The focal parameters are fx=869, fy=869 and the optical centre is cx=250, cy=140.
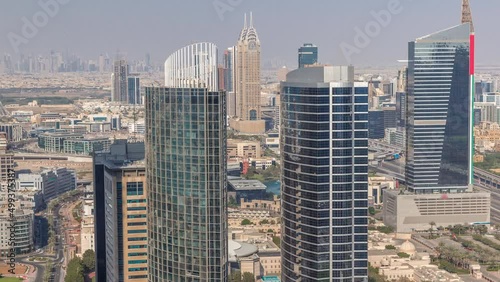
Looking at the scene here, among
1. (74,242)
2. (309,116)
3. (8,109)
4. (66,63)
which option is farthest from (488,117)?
(309,116)

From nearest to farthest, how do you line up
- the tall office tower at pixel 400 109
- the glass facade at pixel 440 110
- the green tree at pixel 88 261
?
the green tree at pixel 88 261
the glass facade at pixel 440 110
the tall office tower at pixel 400 109

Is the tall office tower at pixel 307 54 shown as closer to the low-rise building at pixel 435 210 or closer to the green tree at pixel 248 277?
the low-rise building at pixel 435 210

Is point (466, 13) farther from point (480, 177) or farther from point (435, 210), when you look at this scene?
point (480, 177)

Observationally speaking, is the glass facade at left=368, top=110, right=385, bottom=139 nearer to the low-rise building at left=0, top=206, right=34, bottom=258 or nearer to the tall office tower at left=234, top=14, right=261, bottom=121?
the tall office tower at left=234, top=14, right=261, bottom=121

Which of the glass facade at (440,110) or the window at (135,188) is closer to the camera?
the window at (135,188)

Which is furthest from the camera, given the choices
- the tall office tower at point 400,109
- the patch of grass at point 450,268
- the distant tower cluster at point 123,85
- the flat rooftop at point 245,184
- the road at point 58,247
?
the distant tower cluster at point 123,85

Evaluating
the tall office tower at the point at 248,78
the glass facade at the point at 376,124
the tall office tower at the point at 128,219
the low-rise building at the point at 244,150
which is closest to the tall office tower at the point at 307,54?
the low-rise building at the point at 244,150
